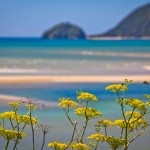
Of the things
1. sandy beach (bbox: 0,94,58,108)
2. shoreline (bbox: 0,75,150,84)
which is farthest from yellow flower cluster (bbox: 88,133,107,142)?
shoreline (bbox: 0,75,150,84)

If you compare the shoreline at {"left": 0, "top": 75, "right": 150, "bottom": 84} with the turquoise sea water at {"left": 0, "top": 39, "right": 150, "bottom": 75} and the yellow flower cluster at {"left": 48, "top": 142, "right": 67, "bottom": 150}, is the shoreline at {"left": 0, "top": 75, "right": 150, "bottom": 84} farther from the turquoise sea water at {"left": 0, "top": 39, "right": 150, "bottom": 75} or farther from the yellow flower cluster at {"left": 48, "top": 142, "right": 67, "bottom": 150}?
the yellow flower cluster at {"left": 48, "top": 142, "right": 67, "bottom": 150}

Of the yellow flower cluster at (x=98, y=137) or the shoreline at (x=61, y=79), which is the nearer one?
the yellow flower cluster at (x=98, y=137)

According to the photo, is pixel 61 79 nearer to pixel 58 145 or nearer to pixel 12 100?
pixel 12 100

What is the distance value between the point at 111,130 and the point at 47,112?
128 inches

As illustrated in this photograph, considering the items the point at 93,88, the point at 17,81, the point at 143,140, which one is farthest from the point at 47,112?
the point at 17,81

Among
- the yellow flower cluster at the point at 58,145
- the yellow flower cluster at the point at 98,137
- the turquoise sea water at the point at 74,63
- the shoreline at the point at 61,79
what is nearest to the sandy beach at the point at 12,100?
the shoreline at the point at 61,79

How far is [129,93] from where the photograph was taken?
66.8 feet

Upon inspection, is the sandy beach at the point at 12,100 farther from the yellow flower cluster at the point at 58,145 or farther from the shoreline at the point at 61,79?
the yellow flower cluster at the point at 58,145

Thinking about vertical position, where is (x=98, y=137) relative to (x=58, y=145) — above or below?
above

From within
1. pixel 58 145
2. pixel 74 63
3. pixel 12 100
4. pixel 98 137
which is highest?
pixel 74 63

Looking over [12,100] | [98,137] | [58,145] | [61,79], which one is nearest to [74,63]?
[61,79]

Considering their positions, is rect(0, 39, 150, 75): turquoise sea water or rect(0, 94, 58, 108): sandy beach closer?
rect(0, 94, 58, 108): sandy beach

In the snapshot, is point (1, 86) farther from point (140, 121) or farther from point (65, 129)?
point (140, 121)

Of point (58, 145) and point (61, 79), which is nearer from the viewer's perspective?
point (58, 145)
